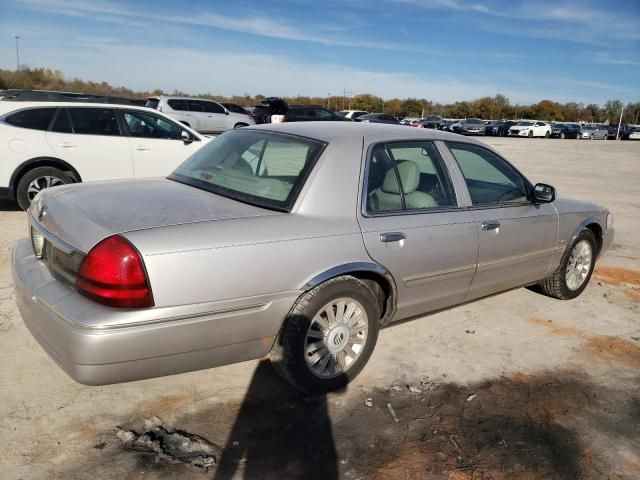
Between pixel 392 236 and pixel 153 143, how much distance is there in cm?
571

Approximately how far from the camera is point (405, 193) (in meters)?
3.66

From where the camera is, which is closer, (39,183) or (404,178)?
(404,178)

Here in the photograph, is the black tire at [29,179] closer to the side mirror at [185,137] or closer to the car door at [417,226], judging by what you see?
the side mirror at [185,137]

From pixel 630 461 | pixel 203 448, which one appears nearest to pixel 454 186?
pixel 630 461

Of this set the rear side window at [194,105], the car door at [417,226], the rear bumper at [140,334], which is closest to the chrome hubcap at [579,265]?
the car door at [417,226]

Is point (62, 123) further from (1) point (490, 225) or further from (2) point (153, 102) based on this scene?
(2) point (153, 102)

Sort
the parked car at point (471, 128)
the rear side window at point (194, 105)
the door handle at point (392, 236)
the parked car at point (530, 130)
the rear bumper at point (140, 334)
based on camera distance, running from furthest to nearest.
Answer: the parked car at point (530, 130), the parked car at point (471, 128), the rear side window at point (194, 105), the door handle at point (392, 236), the rear bumper at point (140, 334)

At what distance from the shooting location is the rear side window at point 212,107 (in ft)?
71.3

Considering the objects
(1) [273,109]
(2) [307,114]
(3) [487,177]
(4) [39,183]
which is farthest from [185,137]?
(2) [307,114]

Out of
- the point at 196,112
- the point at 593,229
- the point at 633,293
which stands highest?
the point at 196,112

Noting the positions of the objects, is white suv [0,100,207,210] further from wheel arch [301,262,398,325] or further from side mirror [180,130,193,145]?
wheel arch [301,262,398,325]

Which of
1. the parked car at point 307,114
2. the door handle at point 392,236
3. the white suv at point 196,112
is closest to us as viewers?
the door handle at point 392,236

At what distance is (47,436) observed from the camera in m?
2.77

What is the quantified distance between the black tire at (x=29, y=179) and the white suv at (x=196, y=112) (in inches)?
545
